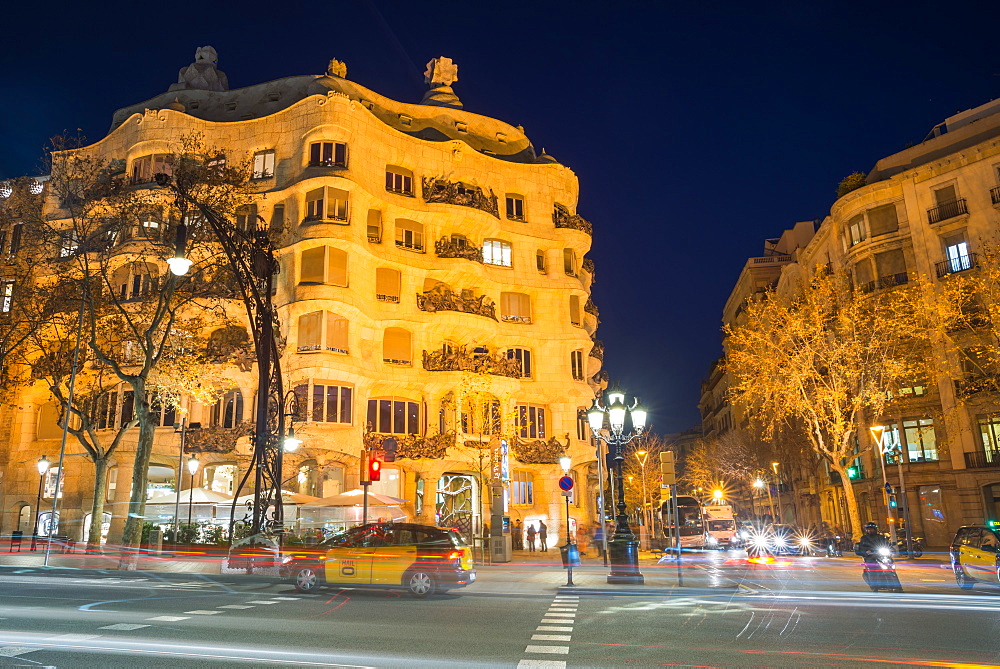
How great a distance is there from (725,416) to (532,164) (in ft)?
177

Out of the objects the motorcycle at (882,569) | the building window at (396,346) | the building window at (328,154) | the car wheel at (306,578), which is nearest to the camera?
the car wheel at (306,578)

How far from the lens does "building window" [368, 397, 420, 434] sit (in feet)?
121

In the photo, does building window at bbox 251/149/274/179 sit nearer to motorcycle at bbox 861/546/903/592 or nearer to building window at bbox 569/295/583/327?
building window at bbox 569/295/583/327

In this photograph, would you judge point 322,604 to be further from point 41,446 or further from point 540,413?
point 41,446

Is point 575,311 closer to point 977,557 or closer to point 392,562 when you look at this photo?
point 977,557

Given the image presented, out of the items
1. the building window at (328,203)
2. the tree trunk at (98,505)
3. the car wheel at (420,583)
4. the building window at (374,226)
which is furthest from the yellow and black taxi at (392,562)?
the building window at (374,226)

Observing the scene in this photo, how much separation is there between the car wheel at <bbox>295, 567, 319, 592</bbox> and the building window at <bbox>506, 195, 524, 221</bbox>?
99.1 ft

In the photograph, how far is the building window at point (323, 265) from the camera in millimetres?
35562

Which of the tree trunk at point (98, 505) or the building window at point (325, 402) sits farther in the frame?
the building window at point (325, 402)

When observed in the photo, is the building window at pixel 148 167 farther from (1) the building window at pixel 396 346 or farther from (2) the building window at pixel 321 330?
(1) the building window at pixel 396 346

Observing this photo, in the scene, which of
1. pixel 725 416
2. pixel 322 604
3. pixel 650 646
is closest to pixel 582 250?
pixel 322 604

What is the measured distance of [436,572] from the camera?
616 inches

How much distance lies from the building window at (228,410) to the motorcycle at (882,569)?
93.3 ft

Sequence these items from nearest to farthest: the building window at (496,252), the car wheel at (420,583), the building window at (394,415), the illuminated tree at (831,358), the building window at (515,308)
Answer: the car wheel at (420,583)
the illuminated tree at (831,358)
the building window at (394,415)
the building window at (515,308)
the building window at (496,252)
